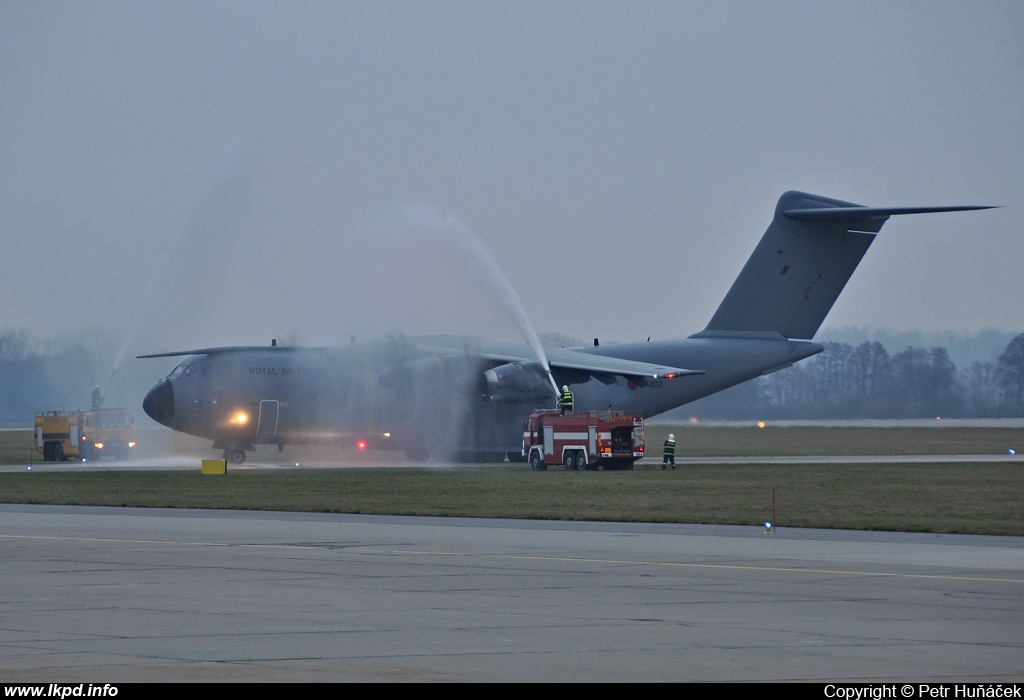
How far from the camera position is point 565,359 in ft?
164

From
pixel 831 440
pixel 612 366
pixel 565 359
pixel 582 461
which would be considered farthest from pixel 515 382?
pixel 831 440

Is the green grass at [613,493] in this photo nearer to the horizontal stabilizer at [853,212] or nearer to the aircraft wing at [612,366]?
the aircraft wing at [612,366]

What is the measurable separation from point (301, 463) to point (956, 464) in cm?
2478

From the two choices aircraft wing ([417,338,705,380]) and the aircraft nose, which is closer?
aircraft wing ([417,338,705,380])

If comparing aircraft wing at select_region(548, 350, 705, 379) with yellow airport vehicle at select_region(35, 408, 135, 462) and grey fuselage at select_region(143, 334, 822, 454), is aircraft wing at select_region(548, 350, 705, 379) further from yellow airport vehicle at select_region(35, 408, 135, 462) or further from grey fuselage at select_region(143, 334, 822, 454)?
yellow airport vehicle at select_region(35, 408, 135, 462)

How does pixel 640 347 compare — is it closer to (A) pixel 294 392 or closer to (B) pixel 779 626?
(A) pixel 294 392

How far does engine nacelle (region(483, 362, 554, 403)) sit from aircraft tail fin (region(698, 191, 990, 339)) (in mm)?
9170

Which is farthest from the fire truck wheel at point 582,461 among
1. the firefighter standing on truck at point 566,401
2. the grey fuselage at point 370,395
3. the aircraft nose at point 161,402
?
the aircraft nose at point 161,402

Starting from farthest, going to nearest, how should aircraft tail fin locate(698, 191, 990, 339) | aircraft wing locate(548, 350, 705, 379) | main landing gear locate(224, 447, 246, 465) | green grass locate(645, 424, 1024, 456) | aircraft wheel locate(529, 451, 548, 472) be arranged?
green grass locate(645, 424, 1024, 456) < main landing gear locate(224, 447, 246, 465) < aircraft tail fin locate(698, 191, 990, 339) < aircraft wing locate(548, 350, 705, 379) < aircraft wheel locate(529, 451, 548, 472)

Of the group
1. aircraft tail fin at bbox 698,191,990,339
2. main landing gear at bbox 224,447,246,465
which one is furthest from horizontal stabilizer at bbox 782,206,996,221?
main landing gear at bbox 224,447,246,465

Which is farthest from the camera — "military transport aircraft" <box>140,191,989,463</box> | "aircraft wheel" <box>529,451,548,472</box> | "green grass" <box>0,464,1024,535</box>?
"military transport aircraft" <box>140,191,989,463</box>

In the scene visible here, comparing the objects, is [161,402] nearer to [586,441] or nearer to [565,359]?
[565,359]

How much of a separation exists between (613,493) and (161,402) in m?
23.2

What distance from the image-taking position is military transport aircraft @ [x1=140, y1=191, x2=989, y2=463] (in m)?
49.5
